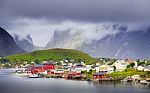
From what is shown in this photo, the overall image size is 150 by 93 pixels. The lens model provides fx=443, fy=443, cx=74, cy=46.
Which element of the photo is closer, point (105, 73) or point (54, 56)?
point (105, 73)

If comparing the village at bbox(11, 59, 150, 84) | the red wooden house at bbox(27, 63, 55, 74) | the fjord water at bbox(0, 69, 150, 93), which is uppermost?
the red wooden house at bbox(27, 63, 55, 74)

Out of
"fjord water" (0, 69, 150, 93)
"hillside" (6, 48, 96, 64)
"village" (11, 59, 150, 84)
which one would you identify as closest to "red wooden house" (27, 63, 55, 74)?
"village" (11, 59, 150, 84)

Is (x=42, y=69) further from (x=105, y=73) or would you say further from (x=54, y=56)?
(x=54, y=56)

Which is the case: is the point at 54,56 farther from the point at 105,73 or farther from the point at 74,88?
the point at 74,88

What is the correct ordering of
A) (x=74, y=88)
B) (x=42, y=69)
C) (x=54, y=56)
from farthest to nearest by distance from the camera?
(x=54, y=56), (x=42, y=69), (x=74, y=88)

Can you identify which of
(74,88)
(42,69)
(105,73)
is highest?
(42,69)

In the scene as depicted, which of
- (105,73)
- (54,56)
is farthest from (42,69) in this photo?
(54,56)

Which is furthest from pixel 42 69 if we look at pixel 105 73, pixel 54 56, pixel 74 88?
pixel 74 88

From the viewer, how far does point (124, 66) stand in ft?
224

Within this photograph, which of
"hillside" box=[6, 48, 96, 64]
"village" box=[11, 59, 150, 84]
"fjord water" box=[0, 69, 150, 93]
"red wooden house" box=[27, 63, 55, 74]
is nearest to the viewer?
"fjord water" box=[0, 69, 150, 93]

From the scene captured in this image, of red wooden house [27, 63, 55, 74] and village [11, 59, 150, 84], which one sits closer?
village [11, 59, 150, 84]

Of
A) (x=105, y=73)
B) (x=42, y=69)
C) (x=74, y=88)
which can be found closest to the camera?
(x=74, y=88)

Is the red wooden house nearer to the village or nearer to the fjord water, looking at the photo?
the village

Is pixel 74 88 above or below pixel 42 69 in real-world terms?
below
